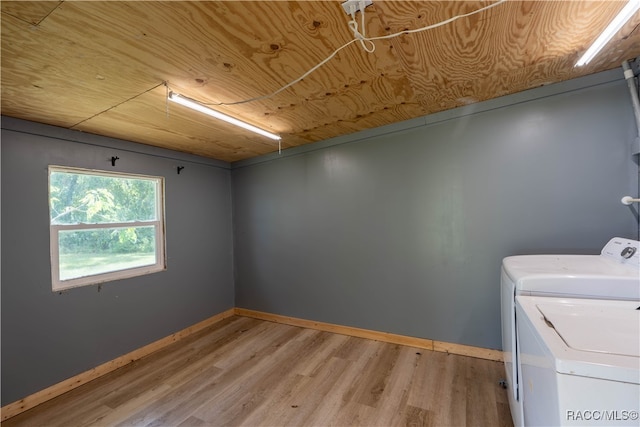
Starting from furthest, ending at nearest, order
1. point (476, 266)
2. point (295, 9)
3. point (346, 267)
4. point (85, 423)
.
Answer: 1. point (346, 267)
2. point (476, 266)
3. point (85, 423)
4. point (295, 9)

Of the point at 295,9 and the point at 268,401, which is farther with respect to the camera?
the point at 268,401

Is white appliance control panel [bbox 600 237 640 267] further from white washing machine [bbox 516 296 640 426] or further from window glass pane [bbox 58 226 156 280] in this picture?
window glass pane [bbox 58 226 156 280]

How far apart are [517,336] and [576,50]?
1.79 metres

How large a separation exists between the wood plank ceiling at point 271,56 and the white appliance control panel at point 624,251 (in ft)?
4.06

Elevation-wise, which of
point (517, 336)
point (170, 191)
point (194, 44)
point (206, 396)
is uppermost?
point (194, 44)

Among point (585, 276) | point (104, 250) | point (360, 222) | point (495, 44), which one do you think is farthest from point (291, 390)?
point (495, 44)

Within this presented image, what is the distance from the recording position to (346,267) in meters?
3.11

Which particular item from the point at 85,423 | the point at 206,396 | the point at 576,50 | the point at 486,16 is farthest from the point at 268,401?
the point at 576,50

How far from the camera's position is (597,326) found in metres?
0.97

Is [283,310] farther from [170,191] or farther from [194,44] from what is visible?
[194,44]

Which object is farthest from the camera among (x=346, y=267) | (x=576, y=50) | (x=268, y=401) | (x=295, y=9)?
(x=346, y=267)

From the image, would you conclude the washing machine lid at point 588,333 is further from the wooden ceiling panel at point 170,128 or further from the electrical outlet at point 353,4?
the wooden ceiling panel at point 170,128

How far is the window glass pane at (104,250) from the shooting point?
2.40 meters

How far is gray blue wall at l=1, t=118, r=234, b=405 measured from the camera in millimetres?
2059
